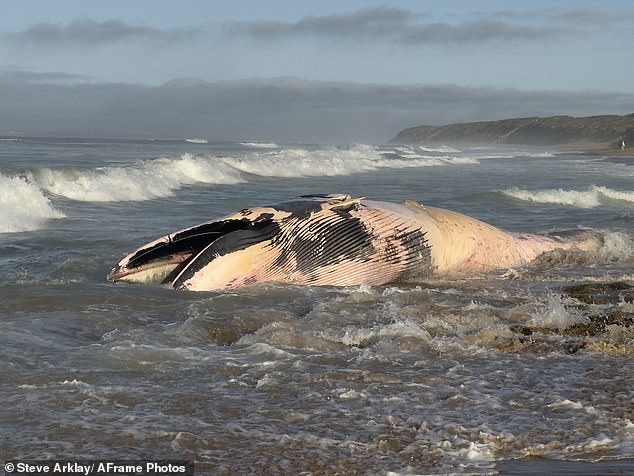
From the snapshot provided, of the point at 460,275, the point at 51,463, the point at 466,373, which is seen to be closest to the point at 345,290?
the point at 460,275

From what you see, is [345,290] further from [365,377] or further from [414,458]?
[414,458]

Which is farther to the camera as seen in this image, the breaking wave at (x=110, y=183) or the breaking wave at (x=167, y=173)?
the breaking wave at (x=167, y=173)

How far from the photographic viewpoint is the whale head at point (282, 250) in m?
7.44

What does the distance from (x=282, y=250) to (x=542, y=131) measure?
386 ft

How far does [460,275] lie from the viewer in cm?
891

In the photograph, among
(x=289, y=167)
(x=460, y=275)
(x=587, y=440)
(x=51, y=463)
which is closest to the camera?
(x=51, y=463)

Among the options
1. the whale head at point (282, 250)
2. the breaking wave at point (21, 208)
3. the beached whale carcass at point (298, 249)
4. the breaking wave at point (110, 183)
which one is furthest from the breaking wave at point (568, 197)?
the whale head at point (282, 250)

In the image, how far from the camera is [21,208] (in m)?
13.9

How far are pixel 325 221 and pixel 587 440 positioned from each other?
4.25m

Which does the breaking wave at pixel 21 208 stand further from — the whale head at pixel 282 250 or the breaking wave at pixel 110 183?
the whale head at pixel 282 250

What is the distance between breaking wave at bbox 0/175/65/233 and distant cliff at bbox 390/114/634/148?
76.0 m

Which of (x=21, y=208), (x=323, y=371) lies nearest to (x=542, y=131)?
(x=21, y=208)

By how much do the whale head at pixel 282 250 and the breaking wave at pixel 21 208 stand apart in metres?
4.92

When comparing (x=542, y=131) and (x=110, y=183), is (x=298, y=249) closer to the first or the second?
(x=110, y=183)
